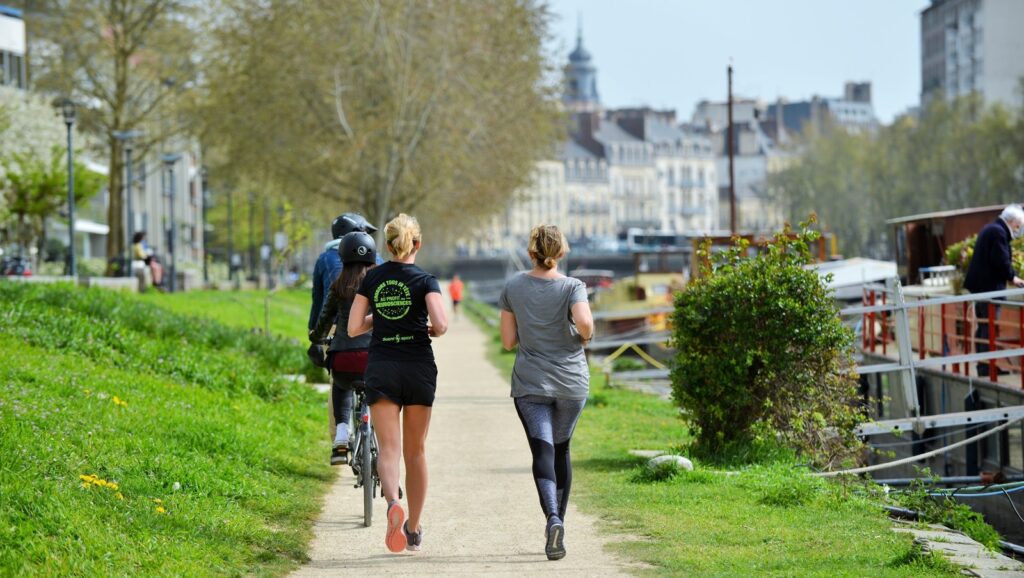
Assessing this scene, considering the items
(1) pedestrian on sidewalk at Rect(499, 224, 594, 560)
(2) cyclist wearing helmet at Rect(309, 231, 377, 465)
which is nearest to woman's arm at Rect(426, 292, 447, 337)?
(1) pedestrian on sidewalk at Rect(499, 224, 594, 560)

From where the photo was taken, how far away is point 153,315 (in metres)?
21.4

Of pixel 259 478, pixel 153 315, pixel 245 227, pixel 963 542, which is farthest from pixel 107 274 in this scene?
pixel 245 227

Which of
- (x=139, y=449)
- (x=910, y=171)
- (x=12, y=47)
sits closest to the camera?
(x=139, y=449)

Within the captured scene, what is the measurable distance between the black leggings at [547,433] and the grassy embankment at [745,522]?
1.72 feet

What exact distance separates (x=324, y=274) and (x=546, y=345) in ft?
8.71

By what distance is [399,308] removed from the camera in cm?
966

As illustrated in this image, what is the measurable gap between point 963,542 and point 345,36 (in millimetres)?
36292

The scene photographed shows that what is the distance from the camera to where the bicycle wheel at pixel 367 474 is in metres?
11.1

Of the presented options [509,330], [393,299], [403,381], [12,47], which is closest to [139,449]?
[403,381]

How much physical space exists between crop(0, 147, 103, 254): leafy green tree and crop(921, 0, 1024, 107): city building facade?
7998 cm

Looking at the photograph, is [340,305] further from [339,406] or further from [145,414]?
[145,414]

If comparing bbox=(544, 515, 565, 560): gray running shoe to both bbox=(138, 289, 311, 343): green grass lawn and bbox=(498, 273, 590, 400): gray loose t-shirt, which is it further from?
bbox=(138, 289, 311, 343): green grass lawn

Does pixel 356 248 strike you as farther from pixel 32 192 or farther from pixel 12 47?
pixel 12 47

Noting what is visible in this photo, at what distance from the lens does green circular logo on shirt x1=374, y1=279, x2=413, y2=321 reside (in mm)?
9648
